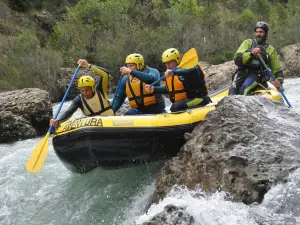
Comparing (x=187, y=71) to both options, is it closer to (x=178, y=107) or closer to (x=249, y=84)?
(x=178, y=107)

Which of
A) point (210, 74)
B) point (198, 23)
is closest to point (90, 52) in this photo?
point (198, 23)

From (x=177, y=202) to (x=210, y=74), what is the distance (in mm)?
11885

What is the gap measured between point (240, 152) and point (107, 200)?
1874 mm

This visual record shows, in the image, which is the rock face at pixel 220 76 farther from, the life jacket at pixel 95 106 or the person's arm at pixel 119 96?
the life jacket at pixel 95 106

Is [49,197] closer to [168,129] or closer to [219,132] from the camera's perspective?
[168,129]

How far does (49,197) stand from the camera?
195 inches

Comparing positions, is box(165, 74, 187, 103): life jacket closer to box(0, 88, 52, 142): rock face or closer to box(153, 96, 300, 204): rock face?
box(153, 96, 300, 204): rock face

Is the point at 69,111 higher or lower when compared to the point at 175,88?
lower

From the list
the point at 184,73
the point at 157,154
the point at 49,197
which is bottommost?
the point at 49,197

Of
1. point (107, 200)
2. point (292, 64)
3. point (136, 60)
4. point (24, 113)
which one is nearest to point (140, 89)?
point (136, 60)

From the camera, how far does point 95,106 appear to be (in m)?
5.56

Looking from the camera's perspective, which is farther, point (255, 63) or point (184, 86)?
point (255, 63)

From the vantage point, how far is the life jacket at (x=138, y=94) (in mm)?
5402

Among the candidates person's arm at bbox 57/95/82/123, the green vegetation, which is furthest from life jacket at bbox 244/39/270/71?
the green vegetation
